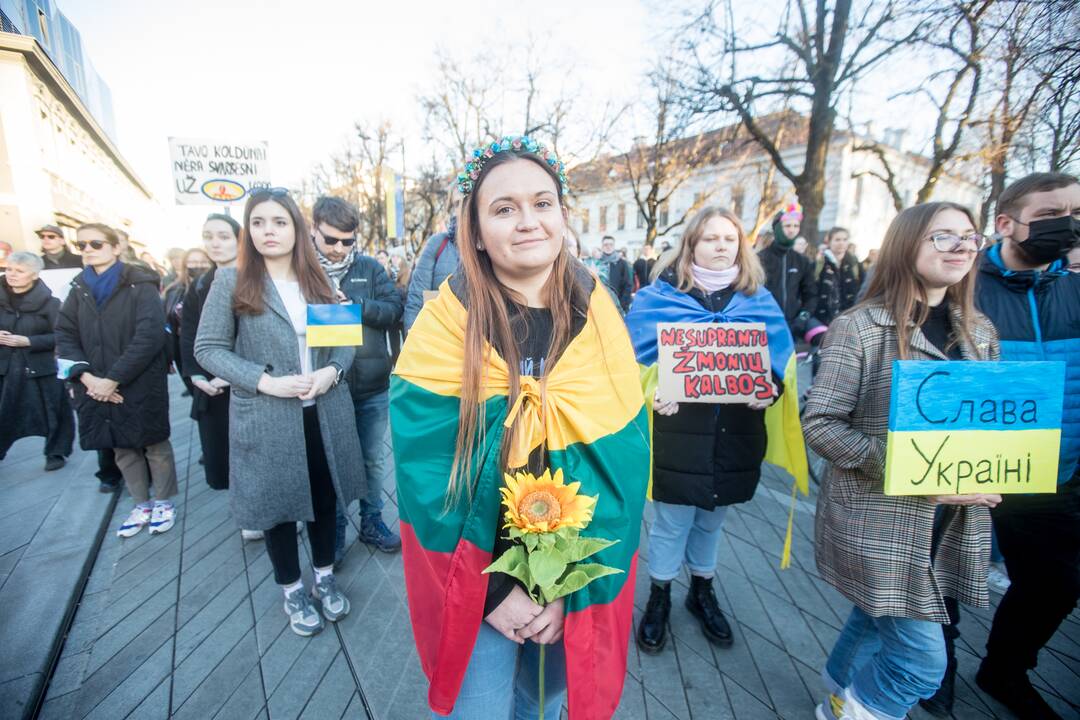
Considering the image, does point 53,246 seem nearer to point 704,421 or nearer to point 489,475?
point 489,475

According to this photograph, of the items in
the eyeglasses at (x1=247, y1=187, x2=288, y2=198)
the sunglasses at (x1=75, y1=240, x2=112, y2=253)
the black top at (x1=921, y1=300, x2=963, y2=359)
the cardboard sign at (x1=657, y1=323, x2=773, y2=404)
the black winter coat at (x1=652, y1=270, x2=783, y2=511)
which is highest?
the eyeglasses at (x1=247, y1=187, x2=288, y2=198)

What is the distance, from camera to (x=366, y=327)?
3246 mm

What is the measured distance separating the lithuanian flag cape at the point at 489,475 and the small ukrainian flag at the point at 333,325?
1.19 m

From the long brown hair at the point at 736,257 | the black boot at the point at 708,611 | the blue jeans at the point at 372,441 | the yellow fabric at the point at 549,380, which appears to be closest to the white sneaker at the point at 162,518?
the blue jeans at the point at 372,441

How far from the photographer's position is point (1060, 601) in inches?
83.9

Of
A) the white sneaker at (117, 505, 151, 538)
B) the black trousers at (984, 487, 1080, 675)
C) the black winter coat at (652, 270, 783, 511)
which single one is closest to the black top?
the black winter coat at (652, 270, 783, 511)

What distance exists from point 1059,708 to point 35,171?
2545 centimetres

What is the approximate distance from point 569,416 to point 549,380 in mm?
125

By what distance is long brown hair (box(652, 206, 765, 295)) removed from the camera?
2.53 meters

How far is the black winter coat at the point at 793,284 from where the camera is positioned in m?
5.14

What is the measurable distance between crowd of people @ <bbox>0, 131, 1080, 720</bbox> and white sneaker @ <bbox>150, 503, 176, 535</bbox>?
2.02 ft

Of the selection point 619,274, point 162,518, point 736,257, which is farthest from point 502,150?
point 619,274

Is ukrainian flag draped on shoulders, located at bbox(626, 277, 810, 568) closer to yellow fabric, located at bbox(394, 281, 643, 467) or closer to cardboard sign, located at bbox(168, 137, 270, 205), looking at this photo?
yellow fabric, located at bbox(394, 281, 643, 467)

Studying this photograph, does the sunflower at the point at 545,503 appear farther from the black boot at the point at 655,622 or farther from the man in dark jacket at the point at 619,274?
the man in dark jacket at the point at 619,274
